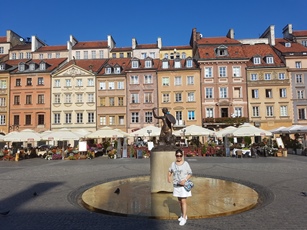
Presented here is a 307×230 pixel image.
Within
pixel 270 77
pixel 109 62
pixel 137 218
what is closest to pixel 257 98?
pixel 270 77

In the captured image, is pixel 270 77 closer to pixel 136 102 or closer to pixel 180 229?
pixel 136 102

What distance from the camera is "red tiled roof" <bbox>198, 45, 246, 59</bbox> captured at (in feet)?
131

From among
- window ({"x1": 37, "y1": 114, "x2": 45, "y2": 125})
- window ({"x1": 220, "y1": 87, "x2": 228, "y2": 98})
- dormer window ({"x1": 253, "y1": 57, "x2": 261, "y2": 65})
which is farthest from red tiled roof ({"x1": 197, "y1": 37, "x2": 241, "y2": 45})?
window ({"x1": 37, "y1": 114, "x2": 45, "y2": 125})

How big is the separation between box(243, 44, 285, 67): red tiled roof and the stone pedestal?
34.8m

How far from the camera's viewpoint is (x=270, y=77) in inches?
1528

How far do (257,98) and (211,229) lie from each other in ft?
119

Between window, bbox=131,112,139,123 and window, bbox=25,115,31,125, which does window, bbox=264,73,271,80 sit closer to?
window, bbox=131,112,139,123

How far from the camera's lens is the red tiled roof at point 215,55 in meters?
39.9

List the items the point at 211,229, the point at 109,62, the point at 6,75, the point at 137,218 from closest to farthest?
1. the point at 211,229
2. the point at 137,218
3. the point at 6,75
4. the point at 109,62

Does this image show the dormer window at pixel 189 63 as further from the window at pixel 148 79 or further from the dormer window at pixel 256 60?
the dormer window at pixel 256 60

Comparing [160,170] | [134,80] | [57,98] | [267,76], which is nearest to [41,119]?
[57,98]

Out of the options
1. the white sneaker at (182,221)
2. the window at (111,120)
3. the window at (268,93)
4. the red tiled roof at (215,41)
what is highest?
the red tiled roof at (215,41)

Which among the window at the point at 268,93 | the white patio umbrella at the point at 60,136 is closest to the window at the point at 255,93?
the window at the point at 268,93

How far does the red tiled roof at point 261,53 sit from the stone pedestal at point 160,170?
3482 centimetres
